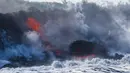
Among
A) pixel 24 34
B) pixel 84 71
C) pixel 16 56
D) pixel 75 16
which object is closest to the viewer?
pixel 84 71

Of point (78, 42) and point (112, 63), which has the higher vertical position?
point (78, 42)

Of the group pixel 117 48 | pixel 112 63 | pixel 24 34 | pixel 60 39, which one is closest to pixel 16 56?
pixel 24 34

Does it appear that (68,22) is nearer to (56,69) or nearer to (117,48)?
(117,48)

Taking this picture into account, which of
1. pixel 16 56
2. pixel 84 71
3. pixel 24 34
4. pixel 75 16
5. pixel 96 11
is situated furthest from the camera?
pixel 96 11

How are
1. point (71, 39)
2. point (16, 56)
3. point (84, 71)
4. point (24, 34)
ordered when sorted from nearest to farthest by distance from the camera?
point (84, 71) < point (16, 56) < point (24, 34) < point (71, 39)

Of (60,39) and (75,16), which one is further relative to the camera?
(75,16)

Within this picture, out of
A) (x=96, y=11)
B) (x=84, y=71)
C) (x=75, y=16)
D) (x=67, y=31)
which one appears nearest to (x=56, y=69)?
(x=84, y=71)

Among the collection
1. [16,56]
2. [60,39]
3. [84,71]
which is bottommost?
[84,71]

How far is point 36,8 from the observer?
4641cm

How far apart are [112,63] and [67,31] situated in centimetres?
889

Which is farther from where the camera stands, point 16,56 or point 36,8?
point 36,8

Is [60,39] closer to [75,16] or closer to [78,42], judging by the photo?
[78,42]

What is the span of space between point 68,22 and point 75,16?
5.47 feet

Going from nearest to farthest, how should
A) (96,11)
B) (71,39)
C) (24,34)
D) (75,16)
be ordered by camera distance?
1. (24,34)
2. (71,39)
3. (75,16)
4. (96,11)
